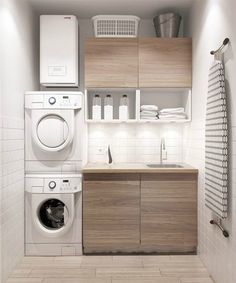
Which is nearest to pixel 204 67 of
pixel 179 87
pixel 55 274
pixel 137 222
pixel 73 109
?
pixel 179 87

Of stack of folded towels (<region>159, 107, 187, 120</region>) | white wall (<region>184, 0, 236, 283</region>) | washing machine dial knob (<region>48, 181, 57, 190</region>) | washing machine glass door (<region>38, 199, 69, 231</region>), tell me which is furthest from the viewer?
stack of folded towels (<region>159, 107, 187, 120</region>)

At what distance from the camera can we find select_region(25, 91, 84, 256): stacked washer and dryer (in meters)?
3.40

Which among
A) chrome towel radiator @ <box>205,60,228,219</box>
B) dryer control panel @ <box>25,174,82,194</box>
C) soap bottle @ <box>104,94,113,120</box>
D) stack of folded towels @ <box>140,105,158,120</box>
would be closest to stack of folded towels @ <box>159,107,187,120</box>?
stack of folded towels @ <box>140,105,158,120</box>

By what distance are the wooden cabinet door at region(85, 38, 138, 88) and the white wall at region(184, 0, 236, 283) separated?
2.25ft

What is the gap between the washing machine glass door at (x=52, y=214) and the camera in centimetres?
349

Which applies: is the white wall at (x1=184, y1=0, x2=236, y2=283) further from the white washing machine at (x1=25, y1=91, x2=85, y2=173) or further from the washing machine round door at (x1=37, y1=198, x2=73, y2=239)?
the washing machine round door at (x1=37, y1=198, x2=73, y2=239)

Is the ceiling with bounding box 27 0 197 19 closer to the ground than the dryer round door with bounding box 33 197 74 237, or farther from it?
farther from it

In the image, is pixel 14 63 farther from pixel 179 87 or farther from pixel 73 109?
pixel 179 87

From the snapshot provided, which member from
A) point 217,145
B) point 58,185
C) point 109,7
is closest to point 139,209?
point 58,185

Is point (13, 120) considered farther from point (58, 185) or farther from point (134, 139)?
point (134, 139)

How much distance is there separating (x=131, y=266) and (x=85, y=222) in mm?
632

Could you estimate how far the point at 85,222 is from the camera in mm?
3480

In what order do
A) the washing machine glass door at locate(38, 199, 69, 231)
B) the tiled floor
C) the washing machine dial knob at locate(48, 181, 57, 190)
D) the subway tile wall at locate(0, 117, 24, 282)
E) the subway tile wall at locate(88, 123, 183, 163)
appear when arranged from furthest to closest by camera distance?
the subway tile wall at locate(88, 123, 183, 163) < the washing machine glass door at locate(38, 199, 69, 231) < the washing machine dial knob at locate(48, 181, 57, 190) < the tiled floor < the subway tile wall at locate(0, 117, 24, 282)

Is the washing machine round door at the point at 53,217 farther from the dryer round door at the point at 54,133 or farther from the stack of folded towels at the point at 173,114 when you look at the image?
the stack of folded towels at the point at 173,114
